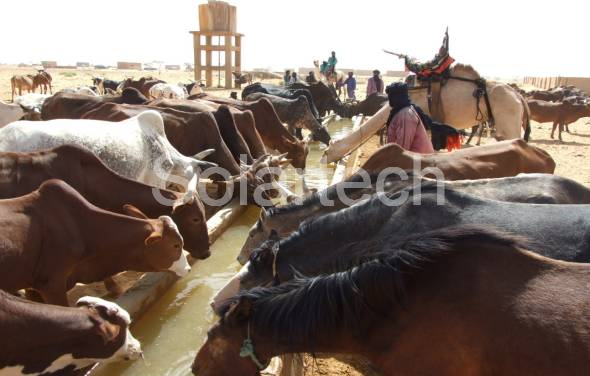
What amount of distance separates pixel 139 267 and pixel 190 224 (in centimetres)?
100

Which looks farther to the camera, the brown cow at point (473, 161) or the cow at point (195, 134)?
the cow at point (195, 134)

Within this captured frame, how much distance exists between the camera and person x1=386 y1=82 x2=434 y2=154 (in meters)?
6.15

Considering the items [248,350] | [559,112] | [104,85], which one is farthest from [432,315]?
[104,85]

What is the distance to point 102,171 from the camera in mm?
5094

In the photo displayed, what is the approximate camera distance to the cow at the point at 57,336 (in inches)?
107

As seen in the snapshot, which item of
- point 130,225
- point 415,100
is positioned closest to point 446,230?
point 130,225

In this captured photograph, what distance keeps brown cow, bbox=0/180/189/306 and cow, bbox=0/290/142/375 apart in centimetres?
74

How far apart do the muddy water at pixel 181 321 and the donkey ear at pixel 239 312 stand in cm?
182

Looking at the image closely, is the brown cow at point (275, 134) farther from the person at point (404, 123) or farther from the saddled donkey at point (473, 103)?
the person at point (404, 123)

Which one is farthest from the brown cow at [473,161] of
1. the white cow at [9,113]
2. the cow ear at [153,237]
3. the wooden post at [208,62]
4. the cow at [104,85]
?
the wooden post at [208,62]

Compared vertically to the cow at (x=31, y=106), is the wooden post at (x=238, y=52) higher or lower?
higher

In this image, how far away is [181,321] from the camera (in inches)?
191

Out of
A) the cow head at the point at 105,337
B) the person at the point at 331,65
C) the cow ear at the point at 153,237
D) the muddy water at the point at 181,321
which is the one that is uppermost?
the person at the point at 331,65

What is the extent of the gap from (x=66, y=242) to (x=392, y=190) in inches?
121
